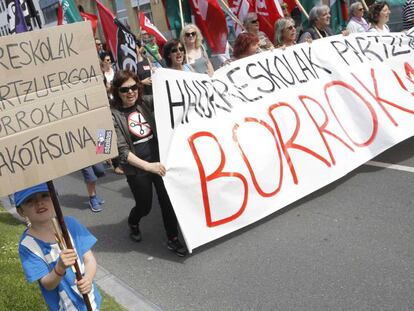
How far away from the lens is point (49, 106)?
6.15 feet

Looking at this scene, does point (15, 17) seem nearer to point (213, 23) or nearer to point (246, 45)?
point (246, 45)

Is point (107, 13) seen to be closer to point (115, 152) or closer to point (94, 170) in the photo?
point (94, 170)

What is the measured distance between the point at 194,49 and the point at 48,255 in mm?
3921

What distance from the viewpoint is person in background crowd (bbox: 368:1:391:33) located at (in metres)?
6.15

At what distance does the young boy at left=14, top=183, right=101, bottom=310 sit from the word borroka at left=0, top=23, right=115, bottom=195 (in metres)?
Result: 0.22

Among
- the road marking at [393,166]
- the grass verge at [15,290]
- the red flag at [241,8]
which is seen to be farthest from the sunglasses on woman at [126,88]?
the red flag at [241,8]

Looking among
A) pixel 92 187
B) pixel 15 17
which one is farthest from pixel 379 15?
pixel 15 17

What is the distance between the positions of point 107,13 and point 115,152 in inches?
194

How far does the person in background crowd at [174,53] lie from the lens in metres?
4.71

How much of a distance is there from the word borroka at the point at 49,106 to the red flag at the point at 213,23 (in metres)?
5.21

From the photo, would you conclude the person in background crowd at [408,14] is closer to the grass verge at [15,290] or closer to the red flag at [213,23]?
the red flag at [213,23]

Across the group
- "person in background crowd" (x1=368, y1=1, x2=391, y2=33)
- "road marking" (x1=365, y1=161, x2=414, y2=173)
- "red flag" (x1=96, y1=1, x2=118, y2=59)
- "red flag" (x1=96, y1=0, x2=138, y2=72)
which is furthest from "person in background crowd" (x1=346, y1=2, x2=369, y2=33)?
"red flag" (x1=96, y1=1, x2=118, y2=59)

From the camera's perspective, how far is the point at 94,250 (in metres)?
4.22

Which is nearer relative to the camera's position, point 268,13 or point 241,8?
point 268,13
